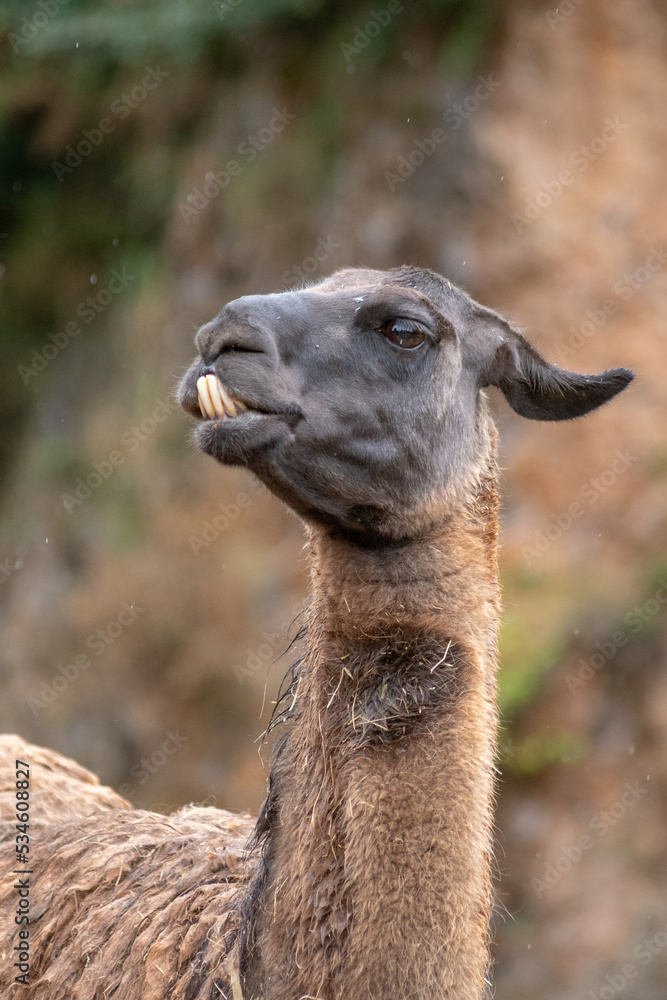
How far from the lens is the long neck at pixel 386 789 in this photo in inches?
110

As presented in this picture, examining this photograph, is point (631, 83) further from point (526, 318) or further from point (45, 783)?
point (45, 783)

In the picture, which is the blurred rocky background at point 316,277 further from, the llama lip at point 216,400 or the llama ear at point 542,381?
the llama lip at point 216,400

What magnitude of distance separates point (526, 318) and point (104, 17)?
4.68 metres

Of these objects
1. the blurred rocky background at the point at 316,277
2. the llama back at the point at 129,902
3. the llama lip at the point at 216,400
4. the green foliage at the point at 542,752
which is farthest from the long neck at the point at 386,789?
the green foliage at the point at 542,752

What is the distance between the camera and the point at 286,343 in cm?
328

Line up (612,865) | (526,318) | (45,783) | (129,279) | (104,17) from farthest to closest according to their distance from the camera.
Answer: (129,279), (104,17), (526,318), (612,865), (45,783)

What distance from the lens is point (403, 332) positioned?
3445 mm

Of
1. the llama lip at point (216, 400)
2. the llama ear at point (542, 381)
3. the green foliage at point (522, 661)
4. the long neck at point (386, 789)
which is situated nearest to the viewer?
the long neck at point (386, 789)

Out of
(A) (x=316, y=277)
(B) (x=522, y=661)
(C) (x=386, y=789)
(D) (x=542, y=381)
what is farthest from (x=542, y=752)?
(C) (x=386, y=789)

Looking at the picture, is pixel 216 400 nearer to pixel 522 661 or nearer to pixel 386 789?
pixel 386 789

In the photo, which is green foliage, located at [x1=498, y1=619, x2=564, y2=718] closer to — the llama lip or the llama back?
the llama back

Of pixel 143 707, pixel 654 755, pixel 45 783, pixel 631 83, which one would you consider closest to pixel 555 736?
pixel 654 755

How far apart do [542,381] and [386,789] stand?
1.59 m

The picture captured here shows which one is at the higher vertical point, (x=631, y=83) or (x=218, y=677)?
(x=631, y=83)
